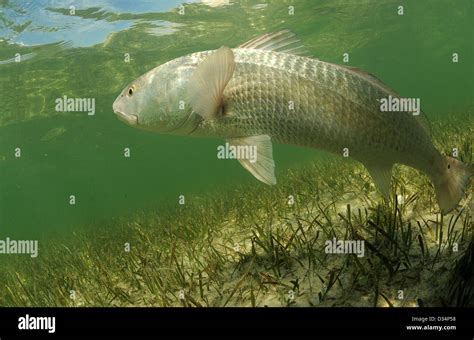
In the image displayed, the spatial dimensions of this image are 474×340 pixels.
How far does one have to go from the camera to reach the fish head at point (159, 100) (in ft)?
13.4

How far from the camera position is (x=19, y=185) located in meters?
64.7

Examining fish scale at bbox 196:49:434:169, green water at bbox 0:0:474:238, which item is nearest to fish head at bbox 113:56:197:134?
fish scale at bbox 196:49:434:169

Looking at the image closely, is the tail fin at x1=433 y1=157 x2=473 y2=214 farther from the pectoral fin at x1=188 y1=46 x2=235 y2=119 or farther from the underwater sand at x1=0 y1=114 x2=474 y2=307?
the pectoral fin at x1=188 y1=46 x2=235 y2=119

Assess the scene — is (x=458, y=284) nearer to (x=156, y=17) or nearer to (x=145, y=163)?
(x=156, y=17)

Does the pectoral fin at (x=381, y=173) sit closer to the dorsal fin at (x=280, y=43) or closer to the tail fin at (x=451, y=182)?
the tail fin at (x=451, y=182)

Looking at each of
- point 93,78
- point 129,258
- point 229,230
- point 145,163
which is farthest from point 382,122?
point 145,163

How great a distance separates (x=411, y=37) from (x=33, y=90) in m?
36.0

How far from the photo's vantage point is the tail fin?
3.90 meters

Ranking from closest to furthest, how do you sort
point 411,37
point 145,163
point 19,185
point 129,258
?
point 129,258 < point 411,37 < point 19,185 < point 145,163

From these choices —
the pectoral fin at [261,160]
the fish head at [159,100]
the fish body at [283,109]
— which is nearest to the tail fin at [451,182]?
the fish body at [283,109]

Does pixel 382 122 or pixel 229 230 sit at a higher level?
pixel 382 122

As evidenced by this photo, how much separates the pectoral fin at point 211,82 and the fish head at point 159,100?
146 millimetres

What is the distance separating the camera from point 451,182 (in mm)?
3939

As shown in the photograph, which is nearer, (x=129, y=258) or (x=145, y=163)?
(x=129, y=258)
